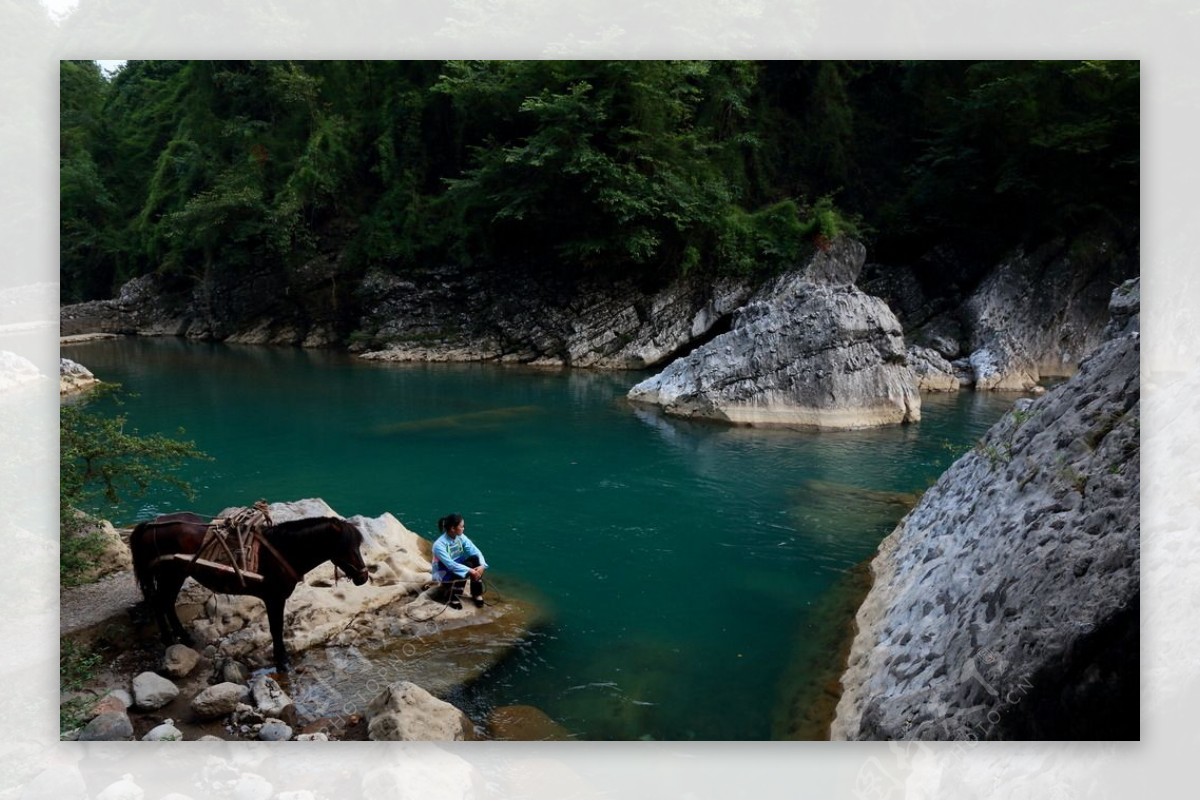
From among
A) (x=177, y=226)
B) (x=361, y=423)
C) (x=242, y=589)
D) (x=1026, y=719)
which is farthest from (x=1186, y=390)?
(x=177, y=226)

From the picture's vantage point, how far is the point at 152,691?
19.6 ft

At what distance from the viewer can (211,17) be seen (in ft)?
22.8

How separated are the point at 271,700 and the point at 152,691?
2.75ft

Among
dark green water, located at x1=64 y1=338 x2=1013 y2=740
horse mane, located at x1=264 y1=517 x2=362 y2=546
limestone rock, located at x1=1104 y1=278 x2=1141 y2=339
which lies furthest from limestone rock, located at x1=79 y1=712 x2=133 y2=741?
limestone rock, located at x1=1104 y1=278 x2=1141 y2=339

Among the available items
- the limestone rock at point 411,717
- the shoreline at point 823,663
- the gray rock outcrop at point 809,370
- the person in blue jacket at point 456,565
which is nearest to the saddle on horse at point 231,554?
the limestone rock at point 411,717

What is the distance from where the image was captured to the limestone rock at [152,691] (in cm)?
591

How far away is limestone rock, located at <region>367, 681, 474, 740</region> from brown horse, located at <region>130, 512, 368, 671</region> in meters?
0.97

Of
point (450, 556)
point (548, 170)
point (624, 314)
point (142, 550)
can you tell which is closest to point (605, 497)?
point (450, 556)

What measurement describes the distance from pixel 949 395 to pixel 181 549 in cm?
1955

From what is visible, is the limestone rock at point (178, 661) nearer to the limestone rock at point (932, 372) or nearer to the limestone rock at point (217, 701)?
the limestone rock at point (217, 701)

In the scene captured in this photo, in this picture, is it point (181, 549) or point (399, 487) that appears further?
point (399, 487)

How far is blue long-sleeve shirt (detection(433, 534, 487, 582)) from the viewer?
7.95 m

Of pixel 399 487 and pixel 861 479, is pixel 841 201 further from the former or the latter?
pixel 399 487

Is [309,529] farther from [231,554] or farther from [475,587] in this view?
[475,587]
